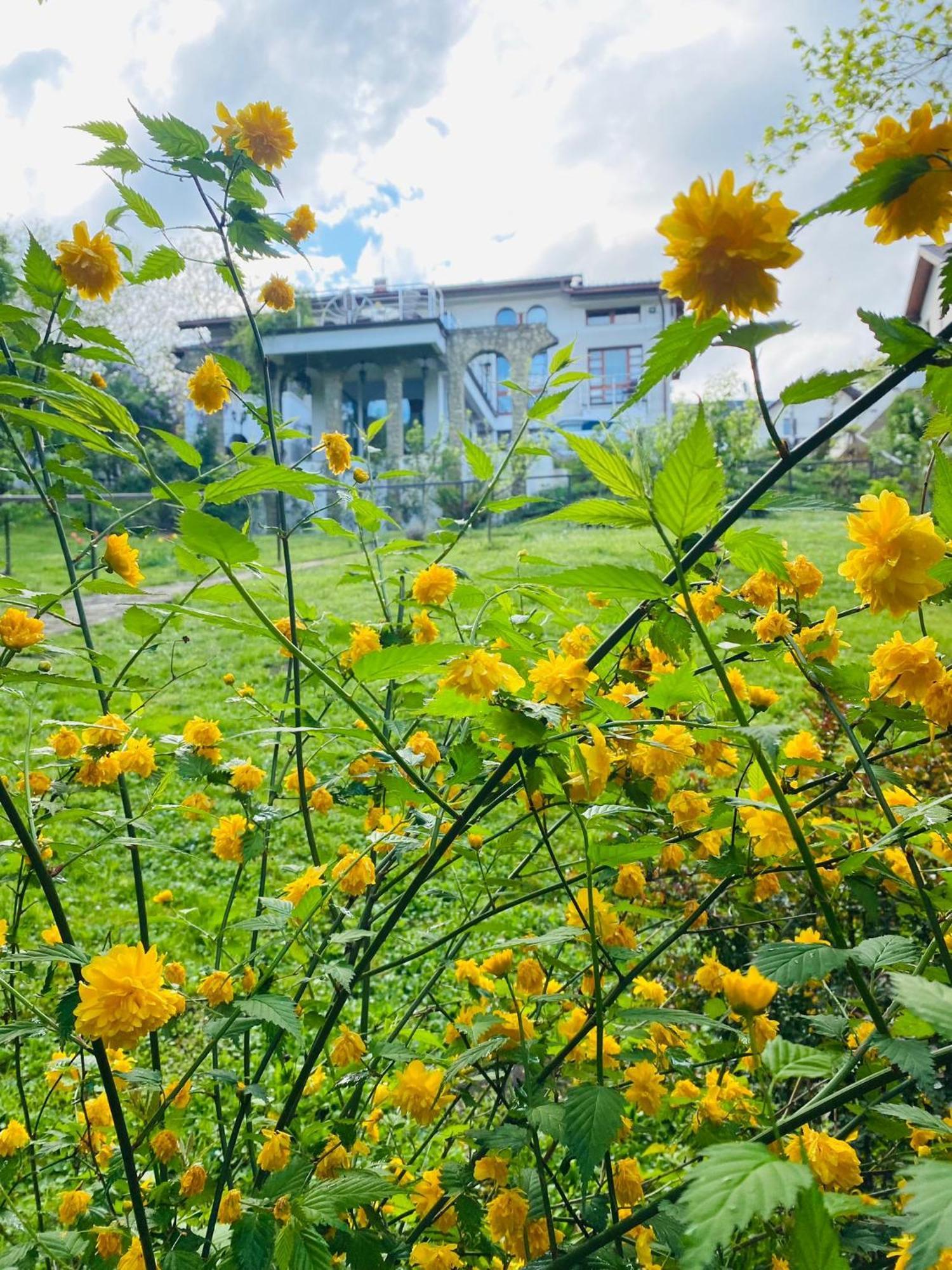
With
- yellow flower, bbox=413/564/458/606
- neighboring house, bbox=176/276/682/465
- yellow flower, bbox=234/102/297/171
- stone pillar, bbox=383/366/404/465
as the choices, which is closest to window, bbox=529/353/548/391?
neighboring house, bbox=176/276/682/465

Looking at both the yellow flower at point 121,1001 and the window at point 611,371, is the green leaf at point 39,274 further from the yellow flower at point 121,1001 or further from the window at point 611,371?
the window at point 611,371

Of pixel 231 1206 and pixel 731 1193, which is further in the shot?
pixel 231 1206

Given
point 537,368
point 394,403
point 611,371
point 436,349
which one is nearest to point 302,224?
point 394,403

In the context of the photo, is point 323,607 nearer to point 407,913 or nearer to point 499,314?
point 407,913

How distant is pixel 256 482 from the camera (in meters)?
0.69

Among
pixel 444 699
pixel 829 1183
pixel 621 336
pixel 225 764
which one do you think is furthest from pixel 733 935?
pixel 621 336

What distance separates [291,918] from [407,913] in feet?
7.31

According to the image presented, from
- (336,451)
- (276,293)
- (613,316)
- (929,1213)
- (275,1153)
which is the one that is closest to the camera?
(929,1213)

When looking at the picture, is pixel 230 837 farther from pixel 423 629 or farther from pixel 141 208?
pixel 141 208

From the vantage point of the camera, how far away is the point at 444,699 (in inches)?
26.9

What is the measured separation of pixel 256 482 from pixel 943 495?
594 mm

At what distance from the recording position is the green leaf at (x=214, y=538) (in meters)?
0.61

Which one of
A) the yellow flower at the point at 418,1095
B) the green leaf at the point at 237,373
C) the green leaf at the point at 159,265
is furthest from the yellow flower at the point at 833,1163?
the green leaf at the point at 159,265

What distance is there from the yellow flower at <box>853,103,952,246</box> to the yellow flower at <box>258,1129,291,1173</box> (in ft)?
3.57
